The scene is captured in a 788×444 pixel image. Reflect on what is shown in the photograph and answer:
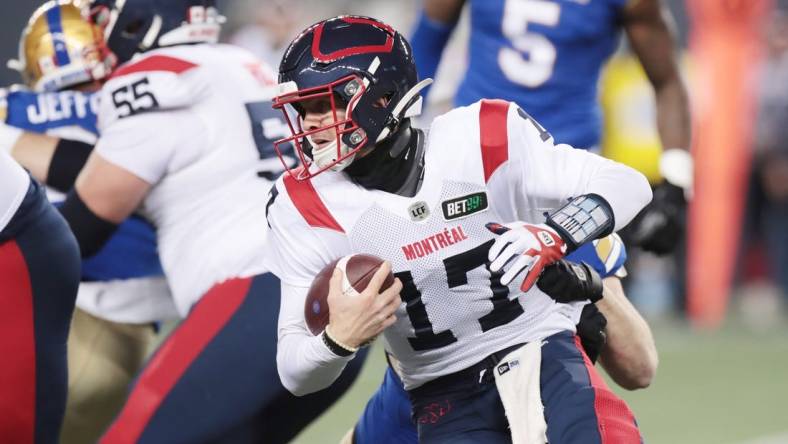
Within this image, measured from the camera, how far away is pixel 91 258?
13.2 feet

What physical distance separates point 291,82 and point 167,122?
78cm

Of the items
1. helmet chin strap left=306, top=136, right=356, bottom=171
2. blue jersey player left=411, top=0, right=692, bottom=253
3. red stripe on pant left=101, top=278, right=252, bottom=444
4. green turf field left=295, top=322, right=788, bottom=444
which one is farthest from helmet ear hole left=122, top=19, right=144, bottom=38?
green turf field left=295, top=322, right=788, bottom=444

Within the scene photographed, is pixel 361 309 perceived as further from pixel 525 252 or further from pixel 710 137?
pixel 710 137

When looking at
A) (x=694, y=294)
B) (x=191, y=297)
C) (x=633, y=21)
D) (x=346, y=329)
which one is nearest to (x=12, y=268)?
(x=191, y=297)

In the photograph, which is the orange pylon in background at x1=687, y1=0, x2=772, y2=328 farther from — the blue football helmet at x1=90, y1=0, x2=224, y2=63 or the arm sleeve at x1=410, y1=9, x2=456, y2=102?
the blue football helmet at x1=90, y1=0, x2=224, y2=63

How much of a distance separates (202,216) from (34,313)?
2.04 feet

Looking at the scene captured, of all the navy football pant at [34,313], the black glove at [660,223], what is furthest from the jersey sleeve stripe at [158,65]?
the black glove at [660,223]

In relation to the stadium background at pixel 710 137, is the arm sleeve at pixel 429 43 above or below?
above

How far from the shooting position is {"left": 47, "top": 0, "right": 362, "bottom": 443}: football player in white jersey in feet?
11.2

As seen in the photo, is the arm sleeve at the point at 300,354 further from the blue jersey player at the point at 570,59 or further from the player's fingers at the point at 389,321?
the blue jersey player at the point at 570,59

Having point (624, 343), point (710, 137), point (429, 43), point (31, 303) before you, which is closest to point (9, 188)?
point (31, 303)

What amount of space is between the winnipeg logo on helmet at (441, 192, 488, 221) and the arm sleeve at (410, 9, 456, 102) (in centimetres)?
167

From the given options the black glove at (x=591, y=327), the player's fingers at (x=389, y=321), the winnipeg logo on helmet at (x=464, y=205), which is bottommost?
the black glove at (x=591, y=327)

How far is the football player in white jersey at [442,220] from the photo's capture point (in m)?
2.92
